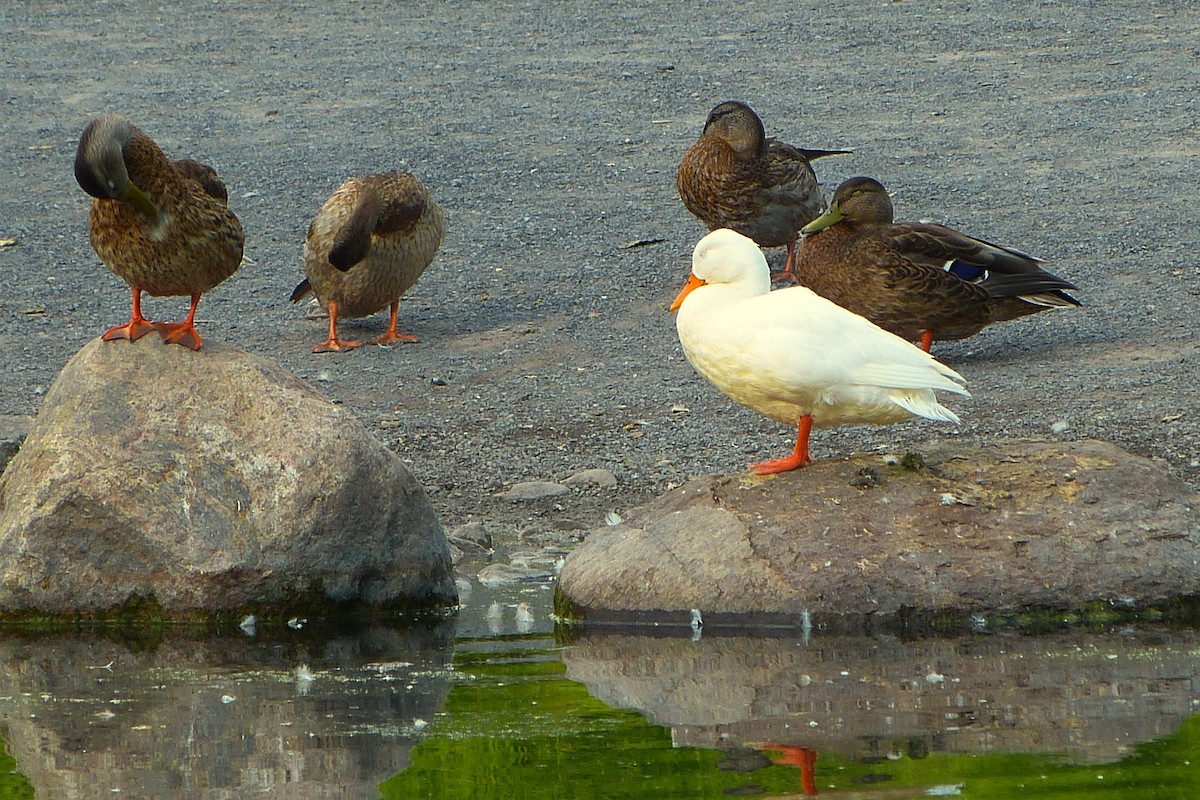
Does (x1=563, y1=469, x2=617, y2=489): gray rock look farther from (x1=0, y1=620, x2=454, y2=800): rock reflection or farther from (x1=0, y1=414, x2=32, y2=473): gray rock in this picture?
(x1=0, y1=414, x2=32, y2=473): gray rock

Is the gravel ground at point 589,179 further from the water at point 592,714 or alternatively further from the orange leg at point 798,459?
the water at point 592,714

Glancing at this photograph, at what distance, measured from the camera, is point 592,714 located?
17.4 feet

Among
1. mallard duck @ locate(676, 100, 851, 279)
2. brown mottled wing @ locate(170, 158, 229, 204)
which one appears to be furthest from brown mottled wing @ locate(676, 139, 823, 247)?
brown mottled wing @ locate(170, 158, 229, 204)

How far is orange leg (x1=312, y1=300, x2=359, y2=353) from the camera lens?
11.5 metres

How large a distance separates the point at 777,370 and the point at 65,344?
6.63 meters

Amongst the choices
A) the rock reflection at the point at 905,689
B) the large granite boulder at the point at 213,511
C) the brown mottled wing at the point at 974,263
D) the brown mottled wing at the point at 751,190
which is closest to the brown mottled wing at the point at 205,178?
the large granite boulder at the point at 213,511

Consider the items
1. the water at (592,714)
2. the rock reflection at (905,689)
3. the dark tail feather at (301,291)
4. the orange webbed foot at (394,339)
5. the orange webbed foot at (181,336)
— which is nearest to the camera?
the water at (592,714)

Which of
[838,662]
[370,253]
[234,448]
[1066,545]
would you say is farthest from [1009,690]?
[370,253]

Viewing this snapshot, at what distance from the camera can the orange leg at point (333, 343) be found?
37.7ft

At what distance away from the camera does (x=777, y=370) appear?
6.40m

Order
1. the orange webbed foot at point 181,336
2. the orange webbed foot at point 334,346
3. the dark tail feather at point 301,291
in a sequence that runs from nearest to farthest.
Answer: the orange webbed foot at point 181,336 < the orange webbed foot at point 334,346 < the dark tail feather at point 301,291

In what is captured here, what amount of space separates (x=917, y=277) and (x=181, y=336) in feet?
14.4

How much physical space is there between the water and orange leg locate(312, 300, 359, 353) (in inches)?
200

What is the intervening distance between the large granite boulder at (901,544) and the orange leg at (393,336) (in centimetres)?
513
